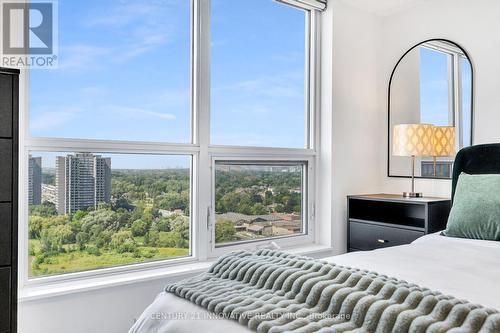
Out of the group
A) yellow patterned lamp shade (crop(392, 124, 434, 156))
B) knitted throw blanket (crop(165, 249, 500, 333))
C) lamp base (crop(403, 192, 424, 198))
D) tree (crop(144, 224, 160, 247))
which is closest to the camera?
knitted throw blanket (crop(165, 249, 500, 333))

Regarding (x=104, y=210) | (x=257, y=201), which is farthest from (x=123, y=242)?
(x=257, y=201)

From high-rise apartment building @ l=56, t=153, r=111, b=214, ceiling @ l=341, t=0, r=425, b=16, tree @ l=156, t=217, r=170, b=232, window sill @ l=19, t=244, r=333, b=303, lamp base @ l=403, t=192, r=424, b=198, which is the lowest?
window sill @ l=19, t=244, r=333, b=303

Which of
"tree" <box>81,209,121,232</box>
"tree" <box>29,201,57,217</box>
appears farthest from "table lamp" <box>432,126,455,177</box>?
"tree" <box>29,201,57,217</box>

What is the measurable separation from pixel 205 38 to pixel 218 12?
237mm

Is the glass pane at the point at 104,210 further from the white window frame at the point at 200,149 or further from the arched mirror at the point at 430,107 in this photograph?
the arched mirror at the point at 430,107

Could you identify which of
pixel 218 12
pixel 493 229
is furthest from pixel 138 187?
pixel 493 229

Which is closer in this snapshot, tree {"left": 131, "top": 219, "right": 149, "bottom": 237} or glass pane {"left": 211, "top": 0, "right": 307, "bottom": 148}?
tree {"left": 131, "top": 219, "right": 149, "bottom": 237}

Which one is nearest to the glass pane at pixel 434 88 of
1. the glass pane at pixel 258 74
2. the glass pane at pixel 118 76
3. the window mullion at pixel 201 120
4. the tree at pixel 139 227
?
the glass pane at pixel 258 74

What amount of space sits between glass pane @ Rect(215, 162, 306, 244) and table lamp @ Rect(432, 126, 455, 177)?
0.97 metres

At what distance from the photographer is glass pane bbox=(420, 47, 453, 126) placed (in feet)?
10.3

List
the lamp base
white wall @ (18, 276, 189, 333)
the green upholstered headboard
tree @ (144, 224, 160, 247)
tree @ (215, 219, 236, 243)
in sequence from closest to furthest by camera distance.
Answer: white wall @ (18, 276, 189, 333)
tree @ (144, 224, 160, 247)
the green upholstered headboard
tree @ (215, 219, 236, 243)
the lamp base

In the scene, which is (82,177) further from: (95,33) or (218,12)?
(218,12)

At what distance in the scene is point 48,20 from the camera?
2244mm

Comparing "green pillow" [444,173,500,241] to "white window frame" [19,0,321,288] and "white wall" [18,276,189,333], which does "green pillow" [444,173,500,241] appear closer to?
"white window frame" [19,0,321,288]
